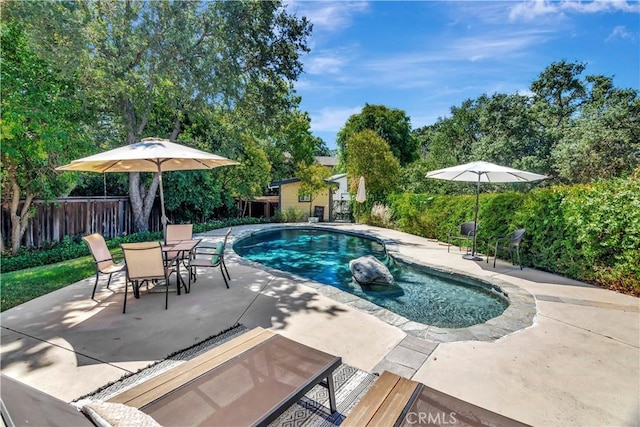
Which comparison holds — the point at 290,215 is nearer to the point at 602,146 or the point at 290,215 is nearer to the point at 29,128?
the point at 29,128

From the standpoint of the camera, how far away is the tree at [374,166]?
15203 mm

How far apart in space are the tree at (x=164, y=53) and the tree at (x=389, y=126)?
15523 millimetres

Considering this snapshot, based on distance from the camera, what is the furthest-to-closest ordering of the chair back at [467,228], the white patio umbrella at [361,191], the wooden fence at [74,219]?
the white patio umbrella at [361,191] < the chair back at [467,228] < the wooden fence at [74,219]

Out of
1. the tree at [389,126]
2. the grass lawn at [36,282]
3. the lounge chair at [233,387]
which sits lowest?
the grass lawn at [36,282]

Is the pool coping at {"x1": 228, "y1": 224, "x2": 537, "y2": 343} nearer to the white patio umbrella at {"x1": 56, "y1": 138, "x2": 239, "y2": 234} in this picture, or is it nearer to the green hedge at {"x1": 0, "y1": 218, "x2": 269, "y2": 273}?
the white patio umbrella at {"x1": 56, "y1": 138, "x2": 239, "y2": 234}

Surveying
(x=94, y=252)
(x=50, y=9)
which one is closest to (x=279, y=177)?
(x=50, y=9)

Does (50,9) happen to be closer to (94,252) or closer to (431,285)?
(94,252)

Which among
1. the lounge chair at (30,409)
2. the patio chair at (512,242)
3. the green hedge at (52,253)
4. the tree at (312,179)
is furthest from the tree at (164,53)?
the lounge chair at (30,409)

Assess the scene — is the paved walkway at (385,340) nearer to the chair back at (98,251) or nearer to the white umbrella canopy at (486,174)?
the chair back at (98,251)

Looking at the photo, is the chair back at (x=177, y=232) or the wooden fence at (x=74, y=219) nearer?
the chair back at (x=177, y=232)

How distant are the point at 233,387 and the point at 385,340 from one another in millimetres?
2035

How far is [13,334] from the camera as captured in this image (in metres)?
3.43

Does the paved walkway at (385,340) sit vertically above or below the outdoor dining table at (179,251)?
below

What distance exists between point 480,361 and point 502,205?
604 centimetres
